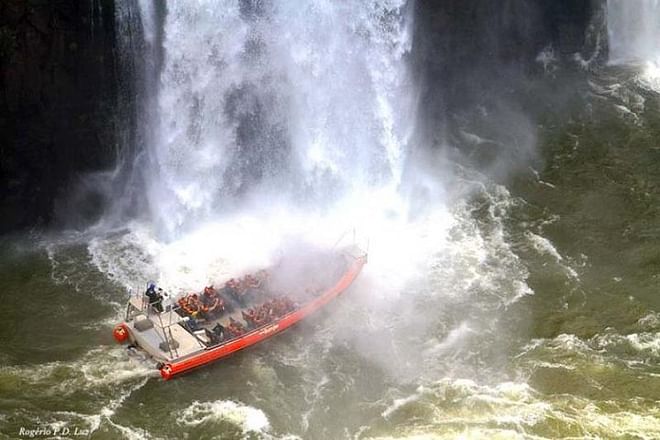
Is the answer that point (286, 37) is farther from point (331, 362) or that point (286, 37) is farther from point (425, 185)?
point (331, 362)

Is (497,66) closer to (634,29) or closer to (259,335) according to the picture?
(634,29)

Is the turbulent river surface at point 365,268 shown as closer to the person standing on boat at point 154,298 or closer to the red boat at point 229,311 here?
the red boat at point 229,311

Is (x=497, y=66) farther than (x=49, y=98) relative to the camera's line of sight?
Yes

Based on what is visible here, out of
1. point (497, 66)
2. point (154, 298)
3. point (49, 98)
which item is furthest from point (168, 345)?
point (497, 66)

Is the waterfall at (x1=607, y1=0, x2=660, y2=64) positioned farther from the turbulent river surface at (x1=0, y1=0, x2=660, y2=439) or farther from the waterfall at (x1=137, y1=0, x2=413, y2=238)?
the waterfall at (x1=137, y1=0, x2=413, y2=238)

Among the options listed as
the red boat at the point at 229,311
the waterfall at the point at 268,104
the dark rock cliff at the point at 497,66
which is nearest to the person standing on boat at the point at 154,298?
the red boat at the point at 229,311

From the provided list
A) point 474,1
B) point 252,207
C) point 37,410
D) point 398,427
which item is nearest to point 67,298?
point 37,410
